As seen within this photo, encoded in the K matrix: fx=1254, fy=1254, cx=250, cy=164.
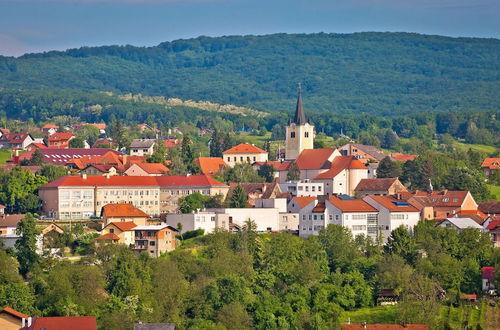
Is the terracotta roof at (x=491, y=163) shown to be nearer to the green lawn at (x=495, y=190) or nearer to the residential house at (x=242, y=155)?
the green lawn at (x=495, y=190)

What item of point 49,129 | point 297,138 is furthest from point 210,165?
point 49,129

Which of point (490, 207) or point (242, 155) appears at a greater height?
point (242, 155)

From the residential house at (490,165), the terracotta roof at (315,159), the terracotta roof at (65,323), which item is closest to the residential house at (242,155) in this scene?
the terracotta roof at (315,159)

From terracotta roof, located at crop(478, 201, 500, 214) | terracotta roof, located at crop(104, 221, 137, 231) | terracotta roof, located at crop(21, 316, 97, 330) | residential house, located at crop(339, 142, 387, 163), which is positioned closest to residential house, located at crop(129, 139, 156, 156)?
residential house, located at crop(339, 142, 387, 163)

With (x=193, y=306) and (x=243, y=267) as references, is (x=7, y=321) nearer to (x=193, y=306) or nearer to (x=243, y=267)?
(x=193, y=306)

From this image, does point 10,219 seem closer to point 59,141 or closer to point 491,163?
point 59,141

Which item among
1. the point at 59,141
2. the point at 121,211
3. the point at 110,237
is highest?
the point at 59,141

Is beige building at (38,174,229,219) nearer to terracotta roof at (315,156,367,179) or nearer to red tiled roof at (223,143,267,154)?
terracotta roof at (315,156,367,179)
